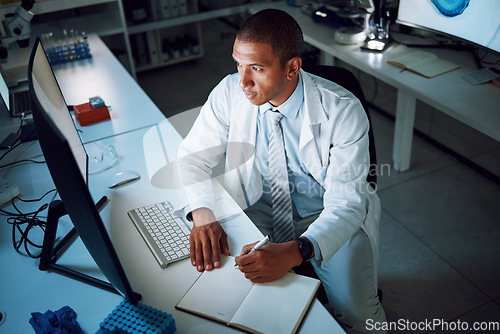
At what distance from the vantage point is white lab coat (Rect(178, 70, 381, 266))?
1.27m

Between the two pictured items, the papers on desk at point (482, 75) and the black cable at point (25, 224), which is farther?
the papers on desk at point (482, 75)

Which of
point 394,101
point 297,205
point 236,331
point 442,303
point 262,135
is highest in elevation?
point 262,135

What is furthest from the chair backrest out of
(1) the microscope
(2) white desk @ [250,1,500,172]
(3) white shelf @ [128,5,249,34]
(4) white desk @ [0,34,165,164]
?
(3) white shelf @ [128,5,249,34]

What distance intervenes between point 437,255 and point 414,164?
28.9 inches

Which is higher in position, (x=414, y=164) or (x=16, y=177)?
(x=16, y=177)

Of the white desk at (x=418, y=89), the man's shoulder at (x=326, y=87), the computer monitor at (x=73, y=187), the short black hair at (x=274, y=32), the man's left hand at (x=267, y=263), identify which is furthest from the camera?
the white desk at (x=418, y=89)

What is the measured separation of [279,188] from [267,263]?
48 cm

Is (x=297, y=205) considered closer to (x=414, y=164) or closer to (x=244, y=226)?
(x=244, y=226)

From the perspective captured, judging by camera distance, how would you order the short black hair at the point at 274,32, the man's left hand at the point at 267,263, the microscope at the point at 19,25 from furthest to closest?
the microscope at the point at 19,25 → the short black hair at the point at 274,32 → the man's left hand at the point at 267,263

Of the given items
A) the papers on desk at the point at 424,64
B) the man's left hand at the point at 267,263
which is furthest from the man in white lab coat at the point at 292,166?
the papers on desk at the point at 424,64

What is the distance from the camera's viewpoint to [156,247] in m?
1.21

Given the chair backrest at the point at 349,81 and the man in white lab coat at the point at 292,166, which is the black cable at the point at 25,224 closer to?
the man in white lab coat at the point at 292,166

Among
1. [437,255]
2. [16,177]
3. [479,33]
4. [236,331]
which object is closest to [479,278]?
[437,255]

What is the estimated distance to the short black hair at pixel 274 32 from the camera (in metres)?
1.29
